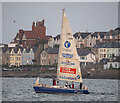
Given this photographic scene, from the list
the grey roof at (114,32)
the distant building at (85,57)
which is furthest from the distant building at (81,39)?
the distant building at (85,57)

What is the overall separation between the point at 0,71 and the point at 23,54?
2223 cm

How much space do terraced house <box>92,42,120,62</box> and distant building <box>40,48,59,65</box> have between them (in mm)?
13502

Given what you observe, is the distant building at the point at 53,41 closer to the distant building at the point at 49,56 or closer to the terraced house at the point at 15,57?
the terraced house at the point at 15,57

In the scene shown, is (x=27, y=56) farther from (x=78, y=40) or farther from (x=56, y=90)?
(x=56, y=90)

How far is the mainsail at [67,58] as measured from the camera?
196ft

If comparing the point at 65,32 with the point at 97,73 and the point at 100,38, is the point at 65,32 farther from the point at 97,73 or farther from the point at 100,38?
the point at 100,38

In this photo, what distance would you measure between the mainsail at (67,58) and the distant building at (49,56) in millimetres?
99732

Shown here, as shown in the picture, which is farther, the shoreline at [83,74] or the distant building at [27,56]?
the distant building at [27,56]

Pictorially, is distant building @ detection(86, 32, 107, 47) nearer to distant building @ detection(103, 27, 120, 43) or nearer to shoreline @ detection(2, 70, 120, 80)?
distant building @ detection(103, 27, 120, 43)

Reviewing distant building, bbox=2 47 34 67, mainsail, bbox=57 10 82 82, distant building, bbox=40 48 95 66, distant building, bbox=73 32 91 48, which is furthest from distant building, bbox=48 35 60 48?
mainsail, bbox=57 10 82 82

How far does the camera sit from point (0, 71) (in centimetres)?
15475

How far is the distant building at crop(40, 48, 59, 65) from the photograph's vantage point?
163950 millimetres

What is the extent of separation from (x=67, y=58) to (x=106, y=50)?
4231 inches

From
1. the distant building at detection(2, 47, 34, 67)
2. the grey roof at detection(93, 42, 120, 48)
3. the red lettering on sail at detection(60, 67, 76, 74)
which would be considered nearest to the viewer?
the red lettering on sail at detection(60, 67, 76, 74)
